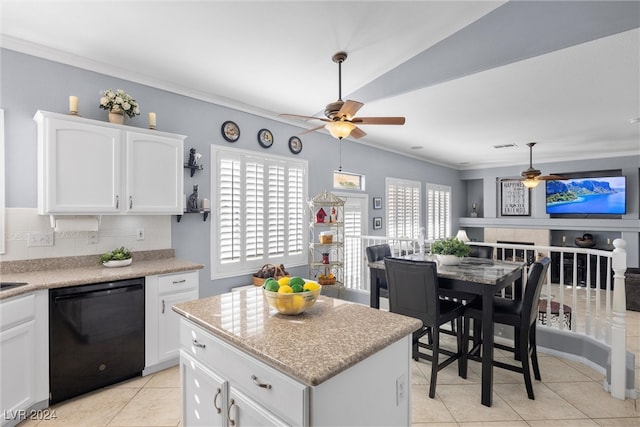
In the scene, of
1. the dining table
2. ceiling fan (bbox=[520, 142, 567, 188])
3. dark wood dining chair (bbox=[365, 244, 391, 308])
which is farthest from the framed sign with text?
the dining table

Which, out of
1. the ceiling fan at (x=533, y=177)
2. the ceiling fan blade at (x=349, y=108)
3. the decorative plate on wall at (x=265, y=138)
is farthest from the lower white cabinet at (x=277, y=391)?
the ceiling fan at (x=533, y=177)

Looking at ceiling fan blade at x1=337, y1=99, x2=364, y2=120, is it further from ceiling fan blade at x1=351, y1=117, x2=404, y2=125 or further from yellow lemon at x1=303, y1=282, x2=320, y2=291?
yellow lemon at x1=303, y1=282, x2=320, y2=291

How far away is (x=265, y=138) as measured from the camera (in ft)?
14.0

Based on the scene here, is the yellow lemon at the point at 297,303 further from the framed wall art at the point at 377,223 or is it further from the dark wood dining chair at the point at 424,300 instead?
the framed wall art at the point at 377,223

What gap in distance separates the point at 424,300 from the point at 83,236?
3.06 meters

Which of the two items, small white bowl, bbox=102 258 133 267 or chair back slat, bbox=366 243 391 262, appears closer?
small white bowl, bbox=102 258 133 267

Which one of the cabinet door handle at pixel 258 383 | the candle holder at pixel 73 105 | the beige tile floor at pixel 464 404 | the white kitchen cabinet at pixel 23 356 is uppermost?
the candle holder at pixel 73 105

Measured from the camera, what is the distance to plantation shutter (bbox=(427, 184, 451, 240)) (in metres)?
7.81

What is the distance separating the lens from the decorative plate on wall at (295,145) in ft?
15.0

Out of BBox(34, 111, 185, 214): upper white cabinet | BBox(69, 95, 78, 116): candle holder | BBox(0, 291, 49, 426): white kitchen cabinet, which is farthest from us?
BBox(69, 95, 78, 116): candle holder

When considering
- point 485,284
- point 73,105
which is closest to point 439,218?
point 485,284

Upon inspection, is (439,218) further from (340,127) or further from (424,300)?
(340,127)

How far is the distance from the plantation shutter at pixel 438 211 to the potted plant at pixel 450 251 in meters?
4.73

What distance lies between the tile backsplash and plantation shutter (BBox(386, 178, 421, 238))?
14.2 ft
